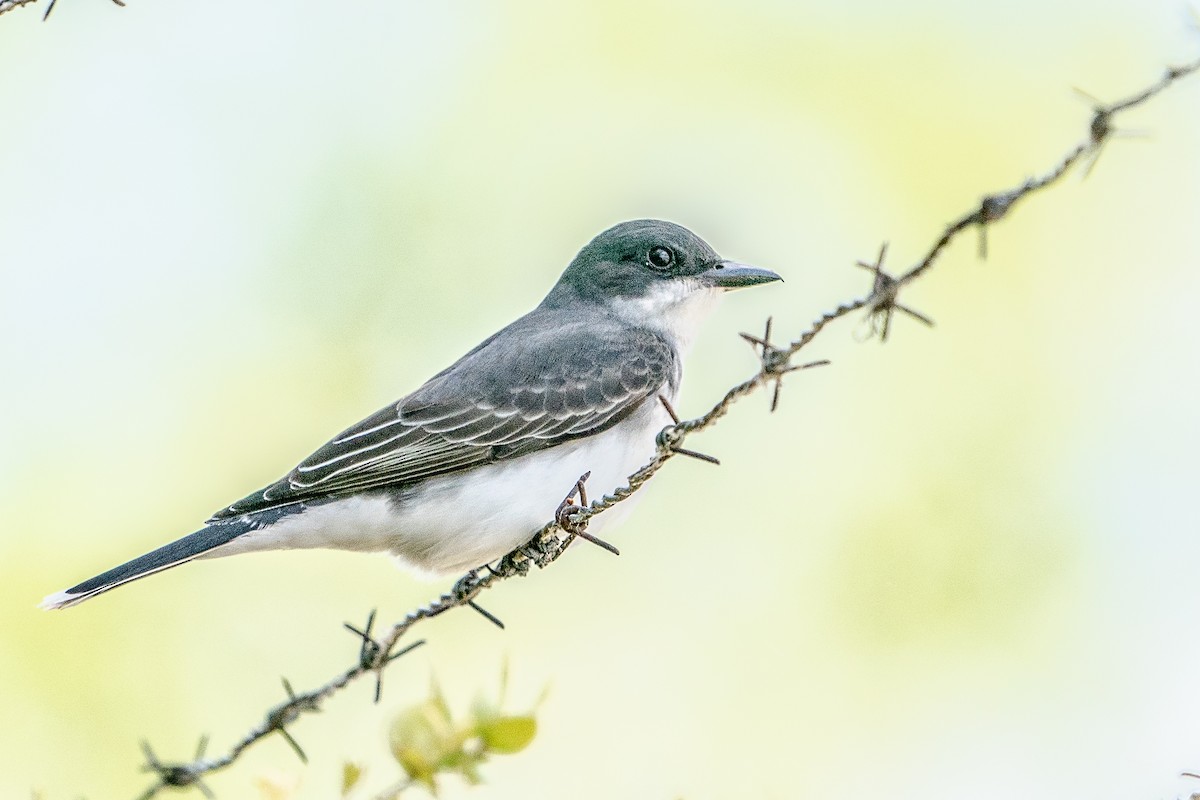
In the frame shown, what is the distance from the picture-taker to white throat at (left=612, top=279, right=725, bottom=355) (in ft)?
19.8

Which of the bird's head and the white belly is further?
the bird's head

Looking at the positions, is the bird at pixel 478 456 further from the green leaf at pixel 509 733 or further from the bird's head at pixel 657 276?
the green leaf at pixel 509 733

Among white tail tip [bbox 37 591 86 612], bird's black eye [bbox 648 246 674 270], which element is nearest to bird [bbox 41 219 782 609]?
white tail tip [bbox 37 591 86 612]

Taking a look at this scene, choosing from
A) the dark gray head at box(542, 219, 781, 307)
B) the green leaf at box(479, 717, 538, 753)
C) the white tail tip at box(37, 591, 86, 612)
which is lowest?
the green leaf at box(479, 717, 538, 753)

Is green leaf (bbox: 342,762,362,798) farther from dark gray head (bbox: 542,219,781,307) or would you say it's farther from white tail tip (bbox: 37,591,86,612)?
dark gray head (bbox: 542,219,781,307)

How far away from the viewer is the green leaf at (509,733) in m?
2.45

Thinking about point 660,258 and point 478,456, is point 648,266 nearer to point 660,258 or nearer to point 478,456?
point 660,258

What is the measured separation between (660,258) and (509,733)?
13.1ft

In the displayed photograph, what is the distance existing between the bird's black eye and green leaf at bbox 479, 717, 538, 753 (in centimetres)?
395

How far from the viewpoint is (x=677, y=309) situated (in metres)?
6.05

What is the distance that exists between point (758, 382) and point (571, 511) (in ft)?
4.41

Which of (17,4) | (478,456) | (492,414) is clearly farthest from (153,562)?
(17,4)

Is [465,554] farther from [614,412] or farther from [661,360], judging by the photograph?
[661,360]

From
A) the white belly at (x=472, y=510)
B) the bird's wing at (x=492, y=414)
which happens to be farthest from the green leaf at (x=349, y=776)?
the bird's wing at (x=492, y=414)
